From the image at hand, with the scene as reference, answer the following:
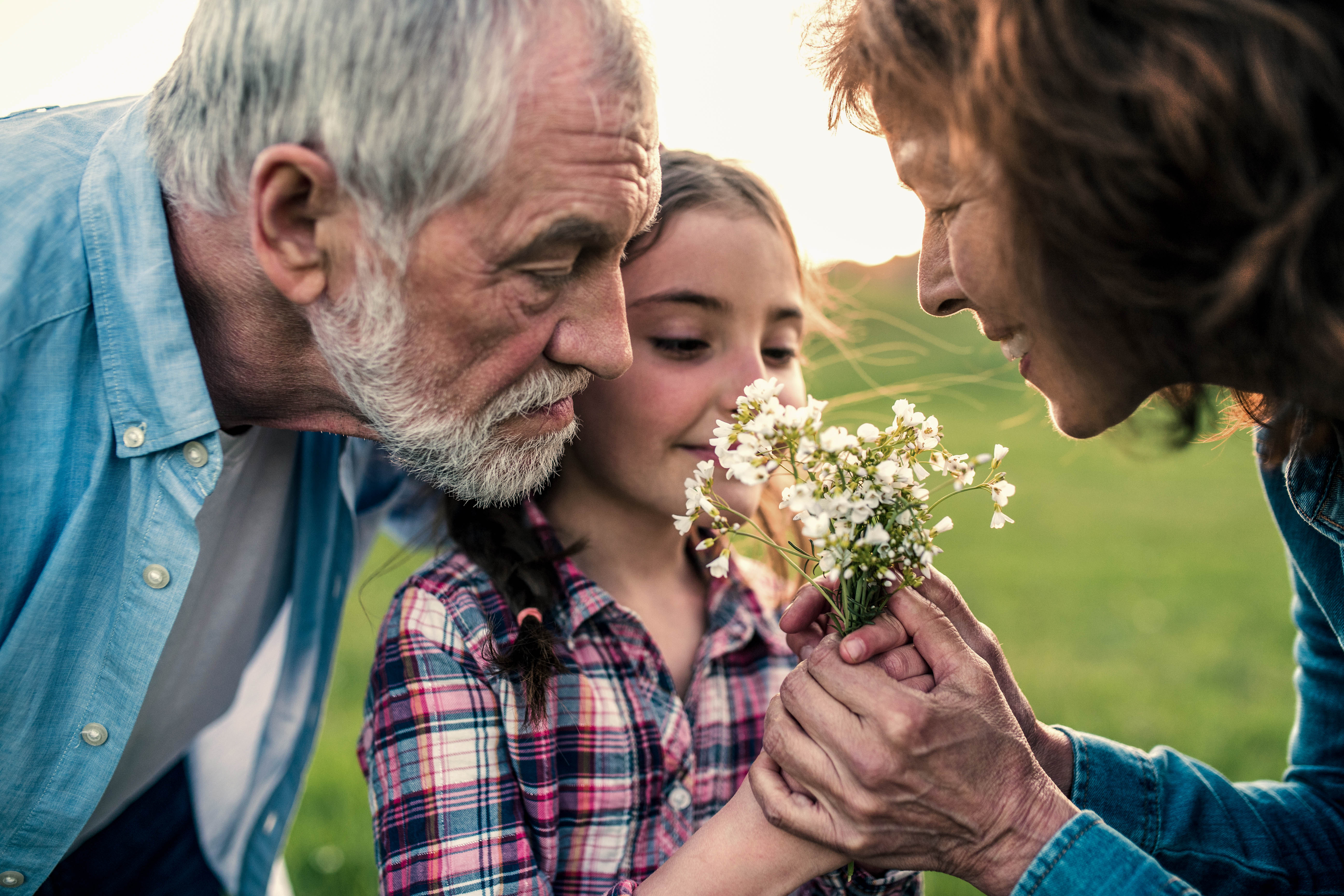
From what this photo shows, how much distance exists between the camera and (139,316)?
2482 millimetres

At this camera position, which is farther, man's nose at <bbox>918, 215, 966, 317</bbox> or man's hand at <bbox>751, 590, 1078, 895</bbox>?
man's nose at <bbox>918, 215, 966, 317</bbox>

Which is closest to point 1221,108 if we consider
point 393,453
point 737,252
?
point 737,252

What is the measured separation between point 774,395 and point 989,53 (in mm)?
812

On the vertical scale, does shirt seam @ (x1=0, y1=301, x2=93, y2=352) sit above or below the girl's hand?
above

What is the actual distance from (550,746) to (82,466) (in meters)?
1.45

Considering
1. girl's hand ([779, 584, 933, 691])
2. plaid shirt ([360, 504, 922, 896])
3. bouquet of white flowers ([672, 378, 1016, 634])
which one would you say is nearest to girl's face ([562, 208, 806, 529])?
plaid shirt ([360, 504, 922, 896])

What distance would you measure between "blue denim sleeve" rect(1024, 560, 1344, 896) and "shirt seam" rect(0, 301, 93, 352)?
2994 millimetres

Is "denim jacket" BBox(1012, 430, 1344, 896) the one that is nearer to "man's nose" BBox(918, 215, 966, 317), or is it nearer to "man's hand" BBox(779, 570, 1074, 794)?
"man's hand" BBox(779, 570, 1074, 794)

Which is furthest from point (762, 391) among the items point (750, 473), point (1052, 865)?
point (1052, 865)

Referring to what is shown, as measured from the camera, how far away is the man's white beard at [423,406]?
94.0 inches

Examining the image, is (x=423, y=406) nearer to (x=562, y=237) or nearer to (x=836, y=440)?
(x=562, y=237)

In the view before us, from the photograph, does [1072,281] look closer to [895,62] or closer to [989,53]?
[989,53]

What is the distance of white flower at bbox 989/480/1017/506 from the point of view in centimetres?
204

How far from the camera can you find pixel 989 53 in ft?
6.08
